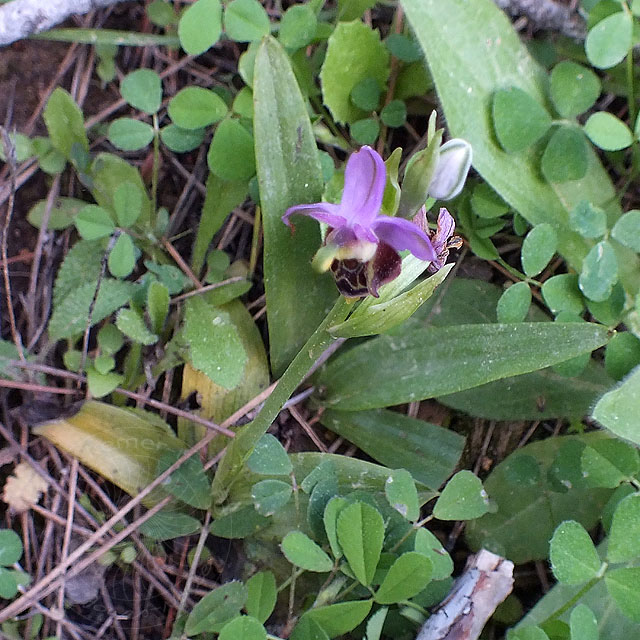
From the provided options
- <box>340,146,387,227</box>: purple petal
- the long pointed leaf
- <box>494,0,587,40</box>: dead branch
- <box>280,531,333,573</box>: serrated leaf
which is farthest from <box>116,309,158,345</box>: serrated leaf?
<box>494,0,587,40</box>: dead branch

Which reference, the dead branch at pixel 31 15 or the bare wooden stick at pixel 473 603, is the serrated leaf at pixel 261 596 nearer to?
the bare wooden stick at pixel 473 603

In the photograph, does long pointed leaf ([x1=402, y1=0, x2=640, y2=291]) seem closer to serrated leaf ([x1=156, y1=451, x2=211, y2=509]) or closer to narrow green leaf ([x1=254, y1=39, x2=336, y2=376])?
narrow green leaf ([x1=254, y1=39, x2=336, y2=376])

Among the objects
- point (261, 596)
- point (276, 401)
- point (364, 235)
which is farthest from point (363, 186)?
point (261, 596)

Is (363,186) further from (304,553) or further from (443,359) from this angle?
(304,553)

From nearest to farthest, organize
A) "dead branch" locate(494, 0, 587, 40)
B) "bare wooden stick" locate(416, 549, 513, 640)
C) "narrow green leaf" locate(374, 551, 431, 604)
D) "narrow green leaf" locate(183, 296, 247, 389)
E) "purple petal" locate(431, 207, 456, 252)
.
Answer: "purple petal" locate(431, 207, 456, 252)
"narrow green leaf" locate(374, 551, 431, 604)
"bare wooden stick" locate(416, 549, 513, 640)
"narrow green leaf" locate(183, 296, 247, 389)
"dead branch" locate(494, 0, 587, 40)

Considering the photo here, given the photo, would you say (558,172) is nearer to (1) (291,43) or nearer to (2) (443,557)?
(1) (291,43)

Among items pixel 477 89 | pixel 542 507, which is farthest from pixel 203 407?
pixel 477 89
